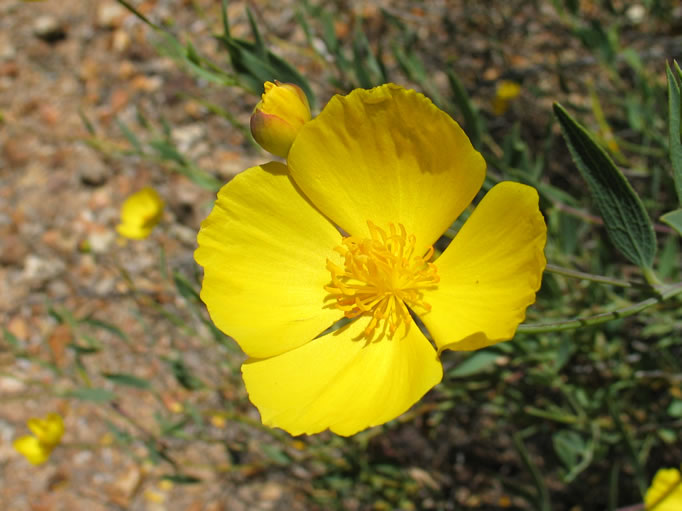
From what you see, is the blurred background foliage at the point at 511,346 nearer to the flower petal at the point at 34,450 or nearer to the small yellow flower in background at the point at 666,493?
the small yellow flower in background at the point at 666,493

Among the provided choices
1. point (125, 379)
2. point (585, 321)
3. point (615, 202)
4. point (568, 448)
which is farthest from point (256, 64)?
point (568, 448)

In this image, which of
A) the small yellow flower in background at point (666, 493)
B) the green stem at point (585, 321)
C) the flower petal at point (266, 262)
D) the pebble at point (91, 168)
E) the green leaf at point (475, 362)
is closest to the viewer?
the green stem at point (585, 321)

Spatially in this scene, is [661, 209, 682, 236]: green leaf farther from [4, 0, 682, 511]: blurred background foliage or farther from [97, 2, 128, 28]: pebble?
[97, 2, 128, 28]: pebble

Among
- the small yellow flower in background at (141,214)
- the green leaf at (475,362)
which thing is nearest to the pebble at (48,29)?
the small yellow flower in background at (141,214)

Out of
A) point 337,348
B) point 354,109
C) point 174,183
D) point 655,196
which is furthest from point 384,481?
point 174,183

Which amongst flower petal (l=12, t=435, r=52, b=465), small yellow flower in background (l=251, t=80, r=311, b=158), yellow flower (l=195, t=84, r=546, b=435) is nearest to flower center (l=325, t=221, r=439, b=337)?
yellow flower (l=195, t=84, r=546, b=435)

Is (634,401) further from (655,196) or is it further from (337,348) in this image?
(337,348)

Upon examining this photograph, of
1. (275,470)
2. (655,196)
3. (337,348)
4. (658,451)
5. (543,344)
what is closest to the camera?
(337,348)
